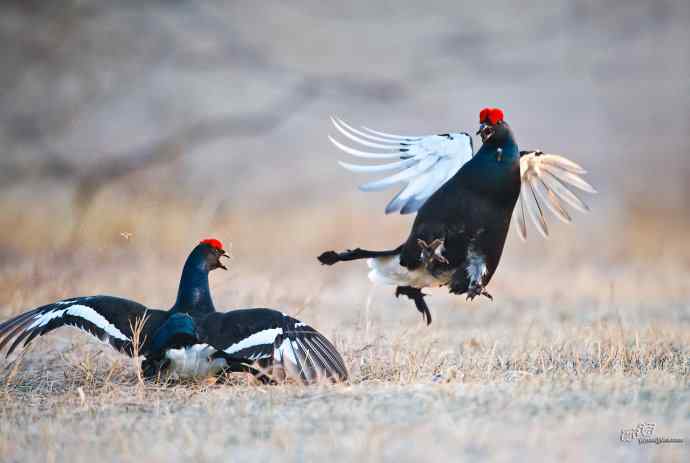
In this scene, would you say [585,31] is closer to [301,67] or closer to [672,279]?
[301,67]

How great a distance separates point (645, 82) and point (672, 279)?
7872 mm

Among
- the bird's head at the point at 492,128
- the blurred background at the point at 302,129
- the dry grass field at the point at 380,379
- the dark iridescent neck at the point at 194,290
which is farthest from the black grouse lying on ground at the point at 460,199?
the blurred background at the point at 302,129

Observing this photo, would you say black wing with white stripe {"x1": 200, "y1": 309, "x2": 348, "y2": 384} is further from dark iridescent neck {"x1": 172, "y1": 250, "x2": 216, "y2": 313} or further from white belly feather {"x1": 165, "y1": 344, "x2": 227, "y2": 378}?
dark iridescent neck {"x1": 172, "y1": 250, "x2": 216, "y2": 313}

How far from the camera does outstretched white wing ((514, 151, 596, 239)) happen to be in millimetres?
5625

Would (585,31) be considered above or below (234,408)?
above

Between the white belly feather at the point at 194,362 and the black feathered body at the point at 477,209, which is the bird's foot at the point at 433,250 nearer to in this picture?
the black feathered body at the point at 477,209

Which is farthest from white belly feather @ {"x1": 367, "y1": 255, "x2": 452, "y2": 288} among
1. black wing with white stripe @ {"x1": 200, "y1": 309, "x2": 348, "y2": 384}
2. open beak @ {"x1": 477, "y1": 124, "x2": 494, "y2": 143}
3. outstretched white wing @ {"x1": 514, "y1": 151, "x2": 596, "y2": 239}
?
black wing with white stripe @ {"x1": 200, "y1": 309, "x2": 348, "y2": 384}

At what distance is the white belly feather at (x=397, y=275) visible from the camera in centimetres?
560

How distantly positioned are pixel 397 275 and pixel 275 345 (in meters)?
1.42

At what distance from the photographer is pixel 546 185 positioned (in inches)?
230

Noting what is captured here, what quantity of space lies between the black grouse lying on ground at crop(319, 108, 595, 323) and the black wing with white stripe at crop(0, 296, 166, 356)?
1231 mm

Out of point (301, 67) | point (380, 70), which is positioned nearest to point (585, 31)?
point (380, 70)

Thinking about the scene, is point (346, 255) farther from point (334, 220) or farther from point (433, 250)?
point (334, 220)

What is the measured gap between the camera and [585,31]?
651 inches
